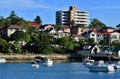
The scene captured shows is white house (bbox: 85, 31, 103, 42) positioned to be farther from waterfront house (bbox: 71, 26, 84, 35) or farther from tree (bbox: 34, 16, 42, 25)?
tree (bbox: 34, 16, 42, 25)

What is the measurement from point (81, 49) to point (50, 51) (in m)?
11.4

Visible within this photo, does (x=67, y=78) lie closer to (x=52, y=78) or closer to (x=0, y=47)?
(x=52, y=78)

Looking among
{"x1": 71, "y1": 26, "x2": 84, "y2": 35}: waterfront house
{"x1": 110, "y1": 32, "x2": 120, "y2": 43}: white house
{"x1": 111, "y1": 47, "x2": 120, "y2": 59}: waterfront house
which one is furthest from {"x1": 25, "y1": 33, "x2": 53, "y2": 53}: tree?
{"x1": 71, "y1": 26, "x2": 84, "y2": 35}: waterfront house

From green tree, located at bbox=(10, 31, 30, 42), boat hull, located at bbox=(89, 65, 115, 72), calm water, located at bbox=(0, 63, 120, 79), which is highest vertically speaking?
green tree, located at bbox=(10, 31, 30, 42)

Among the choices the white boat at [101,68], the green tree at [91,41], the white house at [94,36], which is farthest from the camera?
the white house at [94,36]

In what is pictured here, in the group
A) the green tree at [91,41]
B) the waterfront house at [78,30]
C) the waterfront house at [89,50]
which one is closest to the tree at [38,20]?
the waterfront house at [78,30]

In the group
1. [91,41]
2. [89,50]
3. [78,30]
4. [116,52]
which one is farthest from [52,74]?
[78,30]

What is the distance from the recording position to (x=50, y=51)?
4867 inches

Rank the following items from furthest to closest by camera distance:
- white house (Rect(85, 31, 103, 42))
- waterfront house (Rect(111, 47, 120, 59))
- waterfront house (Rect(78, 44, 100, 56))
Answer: white house (Rect(85, 31, 103, 42)) < waterfront house (Rect(78, 44, 100, 56)) < waterfront house (Rect(111, 47, 120, 59))

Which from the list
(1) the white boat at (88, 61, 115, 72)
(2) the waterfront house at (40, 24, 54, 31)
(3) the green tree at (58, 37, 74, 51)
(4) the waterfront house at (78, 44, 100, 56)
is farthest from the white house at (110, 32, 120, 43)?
(1) the white boat at (88, 61, 115, 72)

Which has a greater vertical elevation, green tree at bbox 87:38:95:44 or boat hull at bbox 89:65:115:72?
green tree at bbox 87:38:95:44

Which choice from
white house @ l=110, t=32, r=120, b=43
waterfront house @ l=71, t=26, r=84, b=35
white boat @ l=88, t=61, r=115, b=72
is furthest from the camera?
waterfront house @ l=71, t=26, r=84, b=35

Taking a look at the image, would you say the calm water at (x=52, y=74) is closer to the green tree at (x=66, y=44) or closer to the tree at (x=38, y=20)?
the green tree at (x=66, y=44)

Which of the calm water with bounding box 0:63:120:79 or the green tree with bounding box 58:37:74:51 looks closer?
the calm water with bounding box 0:63:120:79
